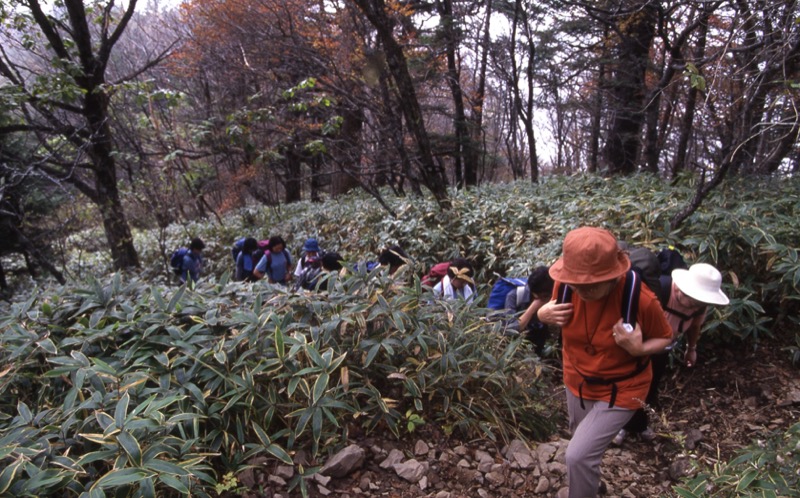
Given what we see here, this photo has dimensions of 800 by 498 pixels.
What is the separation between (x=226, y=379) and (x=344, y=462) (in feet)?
2.87

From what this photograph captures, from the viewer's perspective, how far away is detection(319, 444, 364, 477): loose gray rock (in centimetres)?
276

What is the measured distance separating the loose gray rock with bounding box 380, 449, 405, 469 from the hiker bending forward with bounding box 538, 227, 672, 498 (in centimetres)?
102

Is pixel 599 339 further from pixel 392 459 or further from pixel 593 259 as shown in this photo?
pixel 392 459

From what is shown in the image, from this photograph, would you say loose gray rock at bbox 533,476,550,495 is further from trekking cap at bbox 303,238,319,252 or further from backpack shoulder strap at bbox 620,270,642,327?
trekking cap at bbox 303,238,319,252

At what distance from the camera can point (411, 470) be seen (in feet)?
9.46

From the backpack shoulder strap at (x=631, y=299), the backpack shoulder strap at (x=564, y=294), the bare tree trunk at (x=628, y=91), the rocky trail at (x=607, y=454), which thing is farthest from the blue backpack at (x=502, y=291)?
the bare tree trunk at (x=628, y=91)

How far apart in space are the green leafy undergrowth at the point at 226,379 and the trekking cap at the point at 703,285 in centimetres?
130

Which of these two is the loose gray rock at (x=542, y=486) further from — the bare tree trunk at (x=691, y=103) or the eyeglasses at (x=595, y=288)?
the bare tree trunk at (x=691, y=103)

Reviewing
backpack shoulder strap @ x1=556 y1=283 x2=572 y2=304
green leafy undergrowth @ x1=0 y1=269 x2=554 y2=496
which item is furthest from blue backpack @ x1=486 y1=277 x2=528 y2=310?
backpack shoulder strap @ x1=556 y1=283 x2=572 y2=304

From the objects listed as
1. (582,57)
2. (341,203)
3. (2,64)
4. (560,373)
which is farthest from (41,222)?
(582,57)

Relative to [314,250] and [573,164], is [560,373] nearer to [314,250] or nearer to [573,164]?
[314,250]

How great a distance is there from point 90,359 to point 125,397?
775 mm

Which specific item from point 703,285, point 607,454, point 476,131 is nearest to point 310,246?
point 607,454

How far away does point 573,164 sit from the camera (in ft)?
72.5
